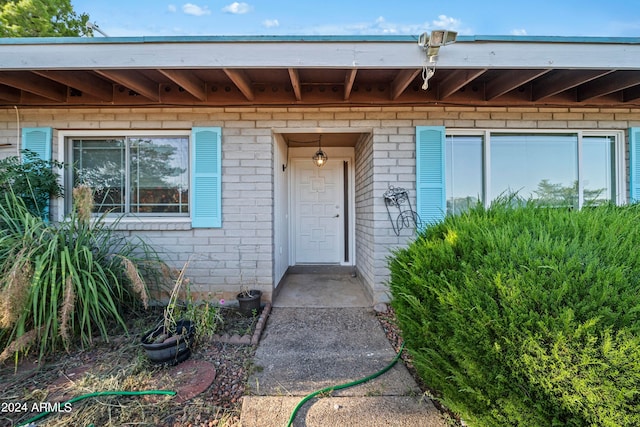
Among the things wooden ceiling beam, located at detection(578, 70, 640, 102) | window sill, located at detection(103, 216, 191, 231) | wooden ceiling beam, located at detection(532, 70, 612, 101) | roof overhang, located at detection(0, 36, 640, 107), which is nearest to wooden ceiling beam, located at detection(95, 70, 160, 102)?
roof overhang, located at detection(0, 36, 640, 107)

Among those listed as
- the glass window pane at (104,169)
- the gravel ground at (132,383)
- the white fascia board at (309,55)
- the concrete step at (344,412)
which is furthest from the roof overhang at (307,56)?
the concrete step at (344,412)

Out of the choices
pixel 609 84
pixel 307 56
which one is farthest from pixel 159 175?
pixel 609 84

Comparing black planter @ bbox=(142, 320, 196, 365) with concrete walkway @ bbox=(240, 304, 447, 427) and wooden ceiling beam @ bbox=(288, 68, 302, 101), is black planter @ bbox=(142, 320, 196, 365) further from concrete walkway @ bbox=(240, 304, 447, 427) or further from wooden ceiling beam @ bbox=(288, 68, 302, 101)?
wooden ceiling beam @ bbox=(288, 68, 302, 101)

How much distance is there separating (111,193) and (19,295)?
1.71 metres

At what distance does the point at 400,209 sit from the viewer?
10.8ft

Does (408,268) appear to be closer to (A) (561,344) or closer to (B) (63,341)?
(A) (561,344)

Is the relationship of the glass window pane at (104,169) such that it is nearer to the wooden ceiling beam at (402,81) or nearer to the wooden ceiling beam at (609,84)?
the wooden ceiling beam at (402,81)

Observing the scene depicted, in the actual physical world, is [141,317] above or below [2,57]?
below

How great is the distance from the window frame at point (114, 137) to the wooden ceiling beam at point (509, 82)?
11.8ft

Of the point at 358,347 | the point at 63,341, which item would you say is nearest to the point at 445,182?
the point at 358,347

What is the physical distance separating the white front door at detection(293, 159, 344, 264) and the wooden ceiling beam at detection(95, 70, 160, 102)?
99.1 inches

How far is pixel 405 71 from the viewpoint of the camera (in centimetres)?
265

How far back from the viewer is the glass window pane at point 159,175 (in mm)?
3367

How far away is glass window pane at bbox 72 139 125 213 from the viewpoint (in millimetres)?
3367
